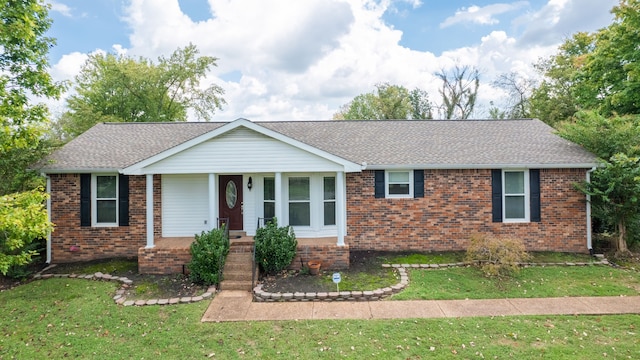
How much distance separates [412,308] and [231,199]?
6.50 meters

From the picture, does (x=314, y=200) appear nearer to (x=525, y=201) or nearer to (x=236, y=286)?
(x=236, y=286)

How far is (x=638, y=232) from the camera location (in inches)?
381

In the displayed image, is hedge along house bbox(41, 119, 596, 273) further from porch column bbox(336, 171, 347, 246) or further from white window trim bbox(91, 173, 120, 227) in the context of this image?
porch column bbox(336, 171, 347, 246)

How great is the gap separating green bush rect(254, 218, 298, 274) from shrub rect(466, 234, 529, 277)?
5045 millimetres

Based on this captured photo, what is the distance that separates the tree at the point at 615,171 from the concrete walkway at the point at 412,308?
3.42m

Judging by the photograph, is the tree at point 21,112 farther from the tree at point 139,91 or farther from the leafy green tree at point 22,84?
the tree at point 139,91

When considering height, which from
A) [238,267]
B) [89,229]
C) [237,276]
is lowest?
[237,276]

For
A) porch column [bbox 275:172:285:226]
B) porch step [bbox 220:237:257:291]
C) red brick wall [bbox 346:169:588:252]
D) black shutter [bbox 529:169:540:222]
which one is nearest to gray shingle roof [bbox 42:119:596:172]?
black shutter [bbox 529:169:540:222]

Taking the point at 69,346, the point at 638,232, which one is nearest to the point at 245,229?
the point at 69,346

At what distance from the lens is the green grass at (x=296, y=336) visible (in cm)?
516

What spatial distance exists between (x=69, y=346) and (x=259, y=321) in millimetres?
3152

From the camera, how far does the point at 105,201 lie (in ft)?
33.7

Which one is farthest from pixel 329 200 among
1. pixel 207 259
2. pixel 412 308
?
pixel 412 308

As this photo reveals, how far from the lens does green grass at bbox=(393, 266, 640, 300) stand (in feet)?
24.3
